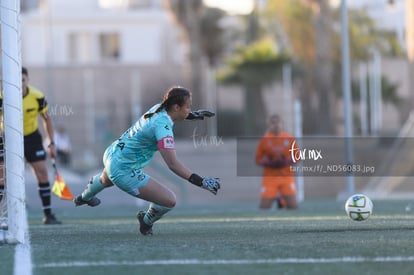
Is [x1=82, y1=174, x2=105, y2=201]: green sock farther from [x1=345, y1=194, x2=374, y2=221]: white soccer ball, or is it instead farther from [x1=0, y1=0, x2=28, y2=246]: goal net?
[x1=345, y1=194, x2=374, y2=221]: white soccer ball

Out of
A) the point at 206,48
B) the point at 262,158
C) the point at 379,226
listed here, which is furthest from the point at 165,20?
the point at 379,226

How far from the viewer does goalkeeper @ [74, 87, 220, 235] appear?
898cm

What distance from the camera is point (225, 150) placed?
110 feet

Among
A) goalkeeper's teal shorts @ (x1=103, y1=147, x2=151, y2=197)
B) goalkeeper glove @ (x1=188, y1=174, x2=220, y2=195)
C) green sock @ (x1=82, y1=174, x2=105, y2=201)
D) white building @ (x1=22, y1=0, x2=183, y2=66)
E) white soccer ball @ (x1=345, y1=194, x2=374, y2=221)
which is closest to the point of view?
goalkeeper glove @ (x1=188, y1=174, x2=220, y2=195)

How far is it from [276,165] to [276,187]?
1.74 feet

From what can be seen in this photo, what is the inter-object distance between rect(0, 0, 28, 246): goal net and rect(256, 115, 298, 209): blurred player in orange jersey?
779 centimetres

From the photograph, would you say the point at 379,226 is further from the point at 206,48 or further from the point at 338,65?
the point at 206,48

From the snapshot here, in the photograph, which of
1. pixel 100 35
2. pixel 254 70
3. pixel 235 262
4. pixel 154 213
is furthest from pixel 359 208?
pixel 100 35

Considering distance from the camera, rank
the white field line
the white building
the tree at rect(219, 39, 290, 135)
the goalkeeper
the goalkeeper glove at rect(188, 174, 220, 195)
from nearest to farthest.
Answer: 1. the white field line
2. the goalkeeper glove at rect(188, 174, 220, 195)
3. the goalkeeper
4. the tree at rect(219, 39, 290, 135)
5. the white building

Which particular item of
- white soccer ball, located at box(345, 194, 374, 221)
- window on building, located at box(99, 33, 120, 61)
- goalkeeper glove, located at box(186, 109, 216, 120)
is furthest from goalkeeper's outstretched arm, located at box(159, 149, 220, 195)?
window on building, located at box(99, 33, 120, 61)

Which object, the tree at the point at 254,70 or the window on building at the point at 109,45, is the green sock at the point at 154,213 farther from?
the window on building at the point at 109,45

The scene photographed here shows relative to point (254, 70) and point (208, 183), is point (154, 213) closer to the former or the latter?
point (208, 183)

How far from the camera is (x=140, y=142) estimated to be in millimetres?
9242

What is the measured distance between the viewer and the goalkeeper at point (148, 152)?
8984 mm
